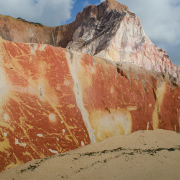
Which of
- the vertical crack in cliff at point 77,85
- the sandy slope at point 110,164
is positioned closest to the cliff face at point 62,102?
the vertical crack in cliff at point 77,85

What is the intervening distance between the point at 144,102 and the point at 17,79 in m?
2.24

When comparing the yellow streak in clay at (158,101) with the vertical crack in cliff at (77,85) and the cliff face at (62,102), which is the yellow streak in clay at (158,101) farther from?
the vertical crack in cliff at (77,85)

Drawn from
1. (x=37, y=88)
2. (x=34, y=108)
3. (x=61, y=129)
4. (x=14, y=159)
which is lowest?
(x=14, y=159)

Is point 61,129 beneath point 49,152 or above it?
above

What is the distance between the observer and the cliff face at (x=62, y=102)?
5.84ft

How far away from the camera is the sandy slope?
1.41 m

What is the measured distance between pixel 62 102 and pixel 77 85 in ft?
1.21

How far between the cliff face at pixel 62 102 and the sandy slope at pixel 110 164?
171 mm

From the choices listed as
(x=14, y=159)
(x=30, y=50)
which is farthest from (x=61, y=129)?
(x=30, y=50)

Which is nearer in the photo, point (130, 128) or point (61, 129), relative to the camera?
point (61, 129)

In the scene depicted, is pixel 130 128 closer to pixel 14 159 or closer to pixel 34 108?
pixel 34 108

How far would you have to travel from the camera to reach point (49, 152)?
183cm

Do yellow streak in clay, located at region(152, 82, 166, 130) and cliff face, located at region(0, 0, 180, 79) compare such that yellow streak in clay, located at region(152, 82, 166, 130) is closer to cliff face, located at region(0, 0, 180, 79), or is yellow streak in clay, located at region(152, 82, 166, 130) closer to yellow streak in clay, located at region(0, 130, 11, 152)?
yellow streak in clay, located at region(0, 130, 11, 152)

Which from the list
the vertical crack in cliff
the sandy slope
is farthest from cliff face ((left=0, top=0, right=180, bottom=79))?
the sandy slope
